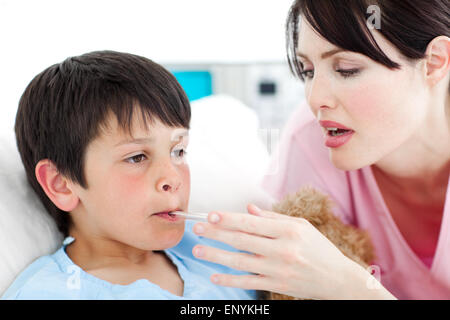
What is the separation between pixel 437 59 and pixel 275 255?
511 millimetres

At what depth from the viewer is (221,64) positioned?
2.10 m

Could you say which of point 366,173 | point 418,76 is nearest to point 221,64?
point 366,173

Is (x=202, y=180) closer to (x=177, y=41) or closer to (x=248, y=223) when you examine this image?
(x=248, y=223)

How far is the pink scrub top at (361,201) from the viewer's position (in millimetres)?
1033

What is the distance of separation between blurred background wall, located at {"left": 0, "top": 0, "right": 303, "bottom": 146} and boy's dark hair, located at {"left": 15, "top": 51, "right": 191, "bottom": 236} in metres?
0.20

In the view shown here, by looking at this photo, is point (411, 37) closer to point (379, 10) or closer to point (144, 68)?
point (379, 10)

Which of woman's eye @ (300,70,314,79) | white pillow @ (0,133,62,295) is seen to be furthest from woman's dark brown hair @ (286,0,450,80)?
white pillow @ (0,133,62,295)

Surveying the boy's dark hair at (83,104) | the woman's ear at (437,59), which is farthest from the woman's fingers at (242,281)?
the woman's ear at (437,59)

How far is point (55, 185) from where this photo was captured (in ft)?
2.60

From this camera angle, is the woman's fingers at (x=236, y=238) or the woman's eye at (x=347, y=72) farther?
the woman's eye at (x=347, y=72)

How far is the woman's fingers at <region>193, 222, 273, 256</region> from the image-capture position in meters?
0.62

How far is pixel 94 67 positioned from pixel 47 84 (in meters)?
0.09

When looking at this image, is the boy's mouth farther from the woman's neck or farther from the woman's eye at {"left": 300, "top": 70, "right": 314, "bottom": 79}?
the woman's neck

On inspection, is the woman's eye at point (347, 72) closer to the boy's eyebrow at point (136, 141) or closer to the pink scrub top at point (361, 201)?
the pink scrub top at point (361, 201)
